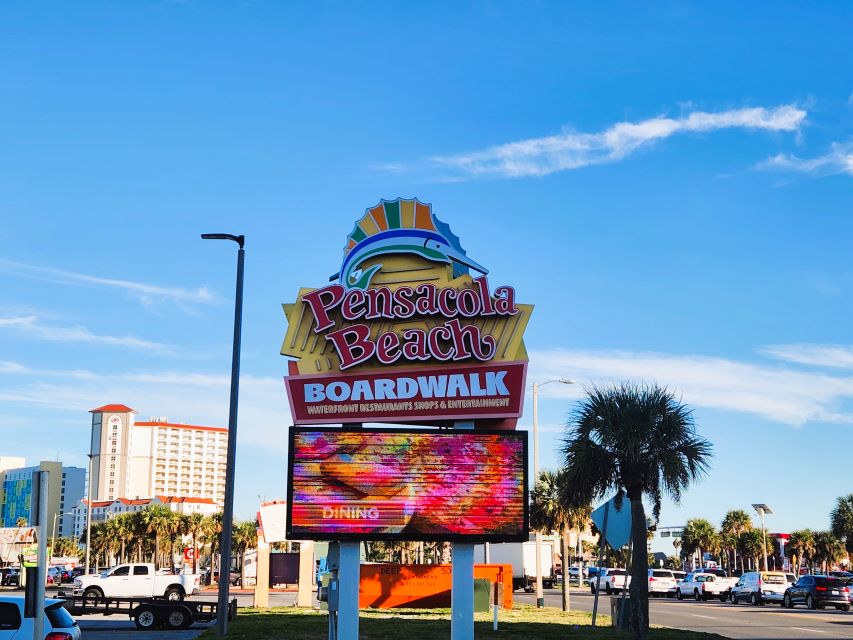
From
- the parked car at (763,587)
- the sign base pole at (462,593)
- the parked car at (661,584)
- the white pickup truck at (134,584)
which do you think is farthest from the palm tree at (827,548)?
the sign base pole at (462,593)

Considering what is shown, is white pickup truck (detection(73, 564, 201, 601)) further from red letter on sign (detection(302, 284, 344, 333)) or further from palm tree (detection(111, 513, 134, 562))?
palm tree (detection(111, 513, 134, 562))

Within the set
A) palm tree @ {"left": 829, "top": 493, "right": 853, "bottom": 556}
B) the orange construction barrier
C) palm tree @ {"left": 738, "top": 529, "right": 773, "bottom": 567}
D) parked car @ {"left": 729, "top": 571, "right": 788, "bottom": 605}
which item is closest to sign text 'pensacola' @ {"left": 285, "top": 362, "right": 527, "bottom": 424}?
the orange construction barrier

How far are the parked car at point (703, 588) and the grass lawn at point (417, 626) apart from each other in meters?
21.2

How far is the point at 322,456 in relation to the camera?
2111 cm

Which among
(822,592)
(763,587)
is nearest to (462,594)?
(822,592)

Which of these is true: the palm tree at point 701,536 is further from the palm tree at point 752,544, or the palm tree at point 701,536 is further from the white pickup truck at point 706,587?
the white pickup truck at point 706,587

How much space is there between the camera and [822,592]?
47156mm

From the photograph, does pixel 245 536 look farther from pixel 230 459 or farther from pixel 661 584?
pixel 230 459

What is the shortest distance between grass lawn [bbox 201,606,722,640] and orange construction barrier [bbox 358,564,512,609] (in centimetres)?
191

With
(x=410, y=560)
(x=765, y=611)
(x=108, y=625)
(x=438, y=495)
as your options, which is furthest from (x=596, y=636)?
(x=410, y=560)

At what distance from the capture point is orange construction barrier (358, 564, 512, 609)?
40469 mm

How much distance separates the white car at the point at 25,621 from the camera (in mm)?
Answer: 15719

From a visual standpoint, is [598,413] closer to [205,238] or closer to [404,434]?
[404,434]

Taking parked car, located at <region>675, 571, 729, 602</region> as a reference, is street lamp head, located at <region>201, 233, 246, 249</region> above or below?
above
